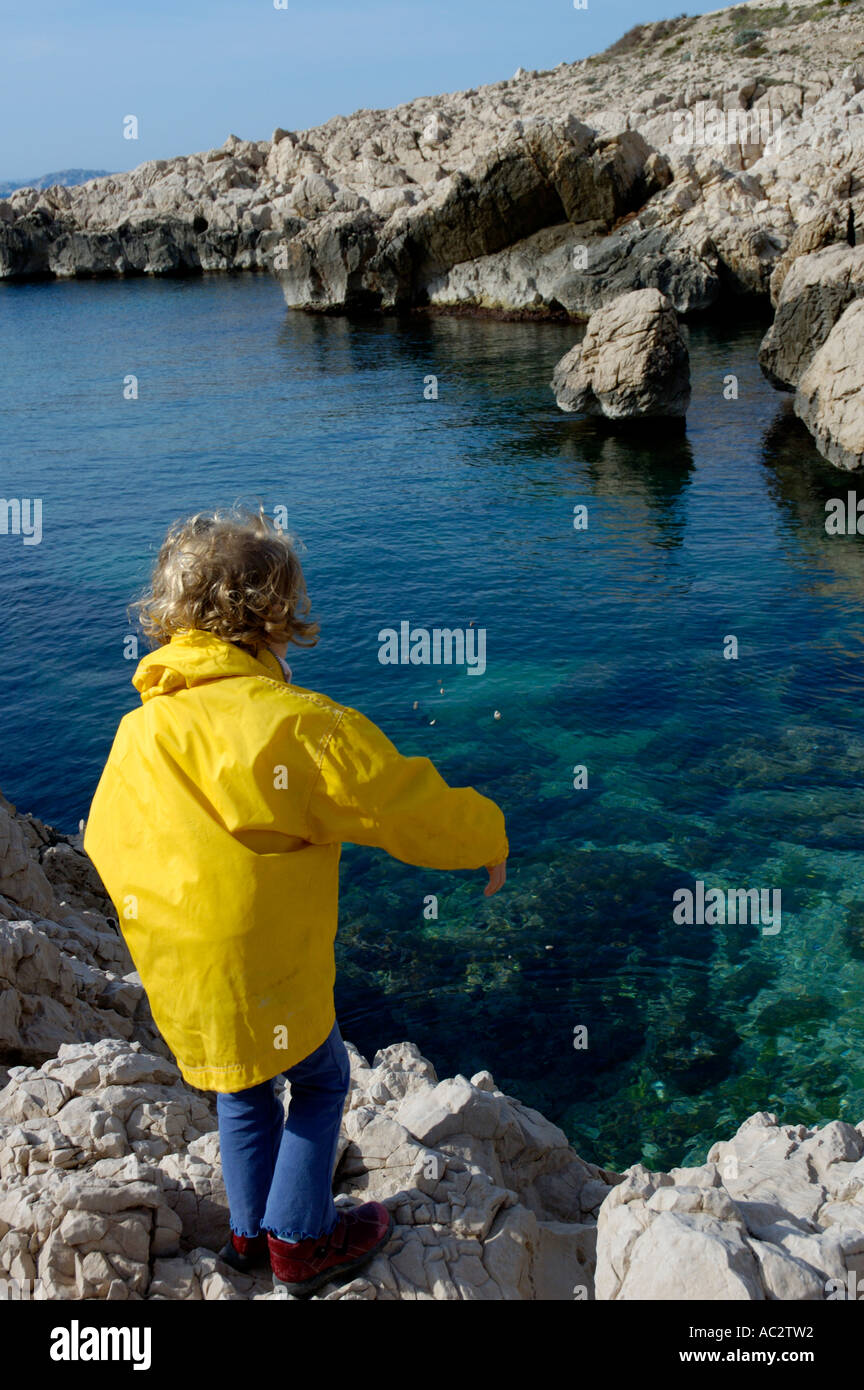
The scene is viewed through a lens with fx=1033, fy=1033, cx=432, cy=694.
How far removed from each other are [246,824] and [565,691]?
13.4 m

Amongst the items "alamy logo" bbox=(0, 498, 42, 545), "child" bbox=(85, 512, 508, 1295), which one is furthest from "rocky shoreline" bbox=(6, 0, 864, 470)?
"child" bbox=(85, 512, 508, 1295)

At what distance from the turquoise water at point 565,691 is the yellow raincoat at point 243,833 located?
589 cm

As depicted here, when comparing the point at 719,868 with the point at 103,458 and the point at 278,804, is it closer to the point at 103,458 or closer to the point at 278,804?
the point at 278,804

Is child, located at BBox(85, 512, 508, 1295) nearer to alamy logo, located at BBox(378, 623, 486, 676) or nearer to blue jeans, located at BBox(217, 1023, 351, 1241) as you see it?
blue jeans, located at BBox(217, 1023, 351, 1241)

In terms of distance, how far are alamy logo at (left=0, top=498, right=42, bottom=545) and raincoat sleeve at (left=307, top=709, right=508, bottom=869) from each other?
23.7m

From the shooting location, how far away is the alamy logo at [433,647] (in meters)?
18.1

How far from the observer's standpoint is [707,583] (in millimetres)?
20422

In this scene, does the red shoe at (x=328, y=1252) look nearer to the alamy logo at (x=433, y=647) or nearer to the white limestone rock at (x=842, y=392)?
the alamy logo at (x=433, y=647)

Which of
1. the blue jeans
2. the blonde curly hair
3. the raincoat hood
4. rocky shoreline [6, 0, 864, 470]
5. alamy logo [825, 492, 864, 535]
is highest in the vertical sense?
rocky shoreline [6, 0, 864, 470]

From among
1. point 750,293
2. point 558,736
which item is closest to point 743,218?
point 750,293

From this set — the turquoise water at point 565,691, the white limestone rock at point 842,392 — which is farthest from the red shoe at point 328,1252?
the white limestone rock at point 842,392

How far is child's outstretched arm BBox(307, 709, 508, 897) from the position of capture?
132 inches
